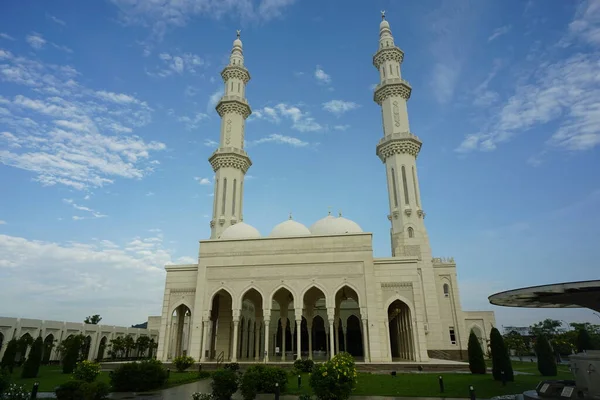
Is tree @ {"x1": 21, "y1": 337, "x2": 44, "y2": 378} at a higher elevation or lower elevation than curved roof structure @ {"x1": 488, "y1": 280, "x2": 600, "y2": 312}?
lower

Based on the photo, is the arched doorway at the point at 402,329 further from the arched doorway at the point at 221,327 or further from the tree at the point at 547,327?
the tree at the point at 547,327

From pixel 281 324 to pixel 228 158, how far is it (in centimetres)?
1490

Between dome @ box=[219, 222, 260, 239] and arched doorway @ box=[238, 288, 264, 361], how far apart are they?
14.9ft

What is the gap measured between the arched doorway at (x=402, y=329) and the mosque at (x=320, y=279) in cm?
11

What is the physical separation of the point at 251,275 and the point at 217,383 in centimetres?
1472

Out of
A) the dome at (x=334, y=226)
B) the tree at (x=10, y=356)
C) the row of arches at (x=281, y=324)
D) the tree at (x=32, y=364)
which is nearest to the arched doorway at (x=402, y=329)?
the row of arches at (x=281, y=324)

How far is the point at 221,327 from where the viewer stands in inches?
1195

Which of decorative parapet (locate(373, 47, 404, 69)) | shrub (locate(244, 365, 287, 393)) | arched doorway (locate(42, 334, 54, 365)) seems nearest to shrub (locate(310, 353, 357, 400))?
shrub (locate(244, 365, 287, 393))

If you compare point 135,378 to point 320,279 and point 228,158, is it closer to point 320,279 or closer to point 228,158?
point 320,279

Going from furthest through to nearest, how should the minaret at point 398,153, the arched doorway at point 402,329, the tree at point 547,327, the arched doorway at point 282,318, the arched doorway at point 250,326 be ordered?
the tree at point 547,327 → the arched doorway at point 250,326 → the minaret at point 398,153 → the arched doorway at point 282,318 → the arched doorway at point 402,329

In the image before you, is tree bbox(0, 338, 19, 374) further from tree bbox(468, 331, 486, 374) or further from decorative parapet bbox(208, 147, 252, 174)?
tree bbox(468, 331, 486, 374)

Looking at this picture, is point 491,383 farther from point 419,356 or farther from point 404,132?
point 404,132

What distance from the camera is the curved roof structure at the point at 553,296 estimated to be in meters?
10.7

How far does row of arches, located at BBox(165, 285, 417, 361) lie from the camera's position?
2558 centimetres
